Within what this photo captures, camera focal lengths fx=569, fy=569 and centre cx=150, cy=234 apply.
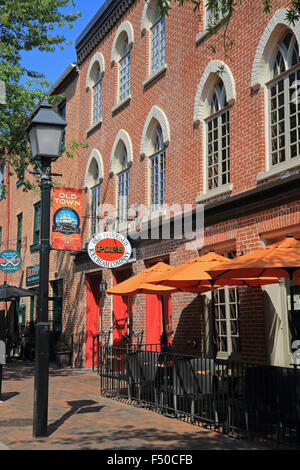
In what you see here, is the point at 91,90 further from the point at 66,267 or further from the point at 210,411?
the point at 210,411

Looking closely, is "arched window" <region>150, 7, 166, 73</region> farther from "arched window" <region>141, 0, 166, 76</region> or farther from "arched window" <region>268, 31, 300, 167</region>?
"arched window" <region>268, 31, 300, 167</region>

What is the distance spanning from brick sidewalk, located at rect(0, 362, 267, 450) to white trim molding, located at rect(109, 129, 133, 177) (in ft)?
22.0

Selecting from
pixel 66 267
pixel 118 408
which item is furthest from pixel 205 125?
pixel 66 267

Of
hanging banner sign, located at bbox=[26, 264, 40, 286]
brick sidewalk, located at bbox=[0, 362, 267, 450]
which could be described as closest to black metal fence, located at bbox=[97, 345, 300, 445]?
brick sidewalk, located at bbox=[0, 362, 267, 450]

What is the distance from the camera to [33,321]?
76.4 ft

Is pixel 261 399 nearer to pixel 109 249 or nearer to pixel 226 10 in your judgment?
pixel 226 10

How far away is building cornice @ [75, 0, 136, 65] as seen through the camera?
16.9 meters

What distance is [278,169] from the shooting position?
978 centimetres

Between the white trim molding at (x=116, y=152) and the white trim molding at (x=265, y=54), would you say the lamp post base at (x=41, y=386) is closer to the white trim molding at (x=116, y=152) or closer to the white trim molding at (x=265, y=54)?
the white trim molding at (x=265, y=54)

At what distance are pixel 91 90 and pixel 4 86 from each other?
502 cm

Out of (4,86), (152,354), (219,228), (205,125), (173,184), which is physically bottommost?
(152,354)

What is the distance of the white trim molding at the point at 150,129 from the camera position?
13.8 meters

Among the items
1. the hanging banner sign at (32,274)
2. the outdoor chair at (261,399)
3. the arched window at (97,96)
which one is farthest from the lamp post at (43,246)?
the hanging banner sign at (32,274)

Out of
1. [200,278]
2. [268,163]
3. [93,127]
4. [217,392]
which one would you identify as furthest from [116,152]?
[217,392]
